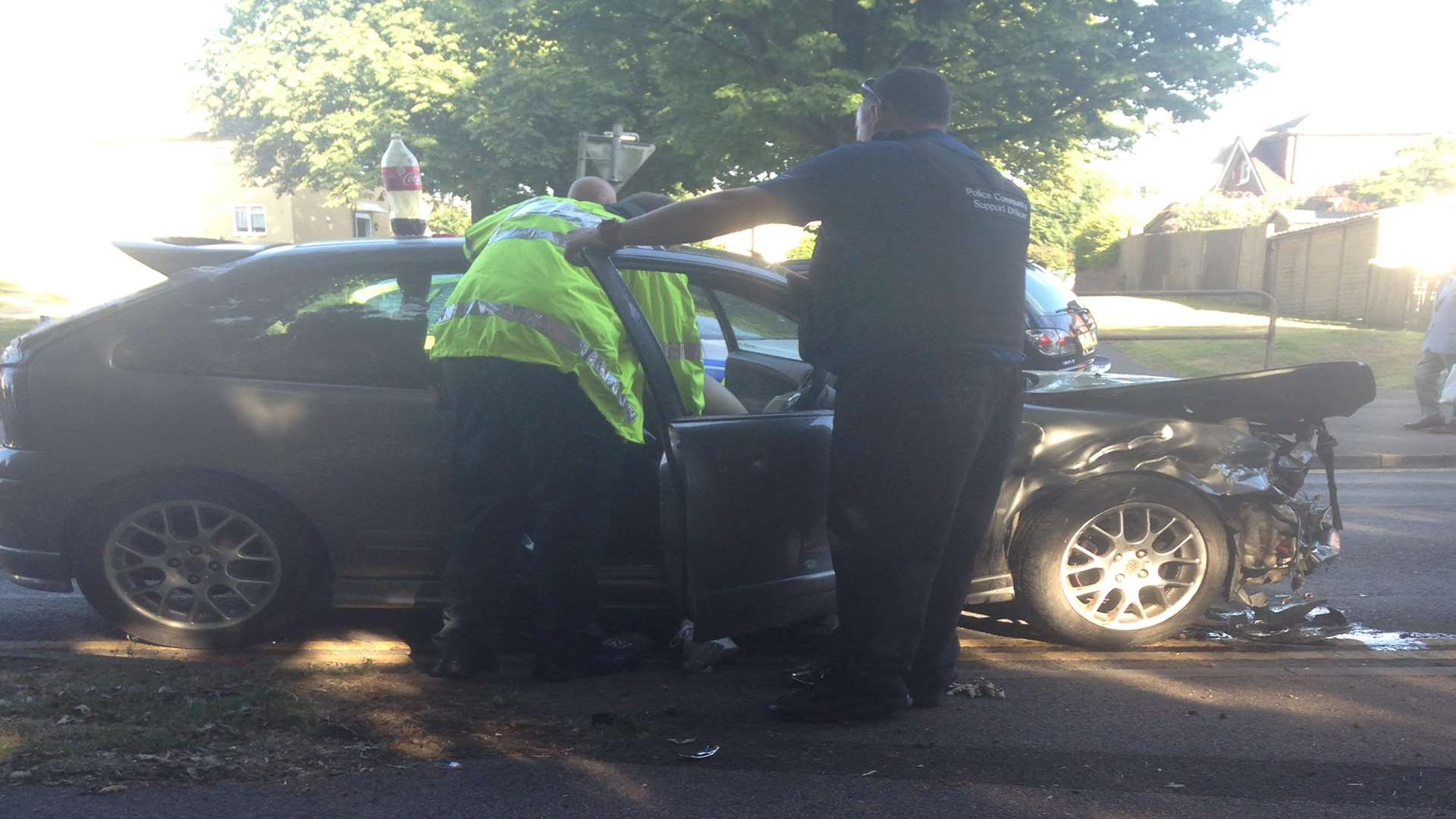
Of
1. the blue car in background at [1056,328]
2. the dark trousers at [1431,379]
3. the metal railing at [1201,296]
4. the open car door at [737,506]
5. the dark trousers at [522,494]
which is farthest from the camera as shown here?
the metal railing at [1201,296]

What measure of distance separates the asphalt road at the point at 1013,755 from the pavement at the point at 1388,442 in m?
5.44

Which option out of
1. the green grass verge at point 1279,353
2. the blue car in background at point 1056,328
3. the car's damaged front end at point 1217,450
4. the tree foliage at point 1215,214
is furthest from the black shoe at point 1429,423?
the tree foliage at point 1215,214

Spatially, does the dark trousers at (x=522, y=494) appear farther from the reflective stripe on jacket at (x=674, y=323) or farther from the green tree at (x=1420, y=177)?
the green tree at (x=1420, y=177)

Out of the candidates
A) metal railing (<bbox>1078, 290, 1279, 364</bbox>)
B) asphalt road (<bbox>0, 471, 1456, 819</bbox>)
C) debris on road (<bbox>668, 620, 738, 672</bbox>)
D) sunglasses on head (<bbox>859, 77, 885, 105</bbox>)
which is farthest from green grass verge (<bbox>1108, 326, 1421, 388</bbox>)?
sunglasses on head (<bbox>859, 77, 885, 105</bbox>)

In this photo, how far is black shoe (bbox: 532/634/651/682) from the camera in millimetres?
4211

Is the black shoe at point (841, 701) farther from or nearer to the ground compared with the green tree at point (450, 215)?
nearer to the ground

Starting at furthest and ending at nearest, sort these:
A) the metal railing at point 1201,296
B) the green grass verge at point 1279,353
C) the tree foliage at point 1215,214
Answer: the tree foliage at point 1215,214 < the green grass verge at point 1279,353 < the metal railing at point 1201,296

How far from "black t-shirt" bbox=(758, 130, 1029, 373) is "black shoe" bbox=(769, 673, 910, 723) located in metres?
0.95

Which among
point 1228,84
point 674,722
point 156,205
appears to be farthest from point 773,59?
point 156,205

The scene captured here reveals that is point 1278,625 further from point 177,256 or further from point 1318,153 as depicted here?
point 1318,153

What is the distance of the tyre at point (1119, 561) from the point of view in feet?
14.7

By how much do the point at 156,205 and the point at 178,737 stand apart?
6376 cm

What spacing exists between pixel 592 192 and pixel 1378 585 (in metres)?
3.97

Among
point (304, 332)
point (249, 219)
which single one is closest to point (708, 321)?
point (304, 332)
